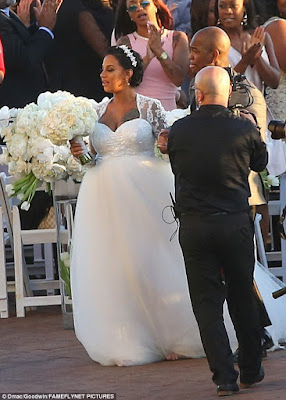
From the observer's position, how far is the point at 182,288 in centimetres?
851

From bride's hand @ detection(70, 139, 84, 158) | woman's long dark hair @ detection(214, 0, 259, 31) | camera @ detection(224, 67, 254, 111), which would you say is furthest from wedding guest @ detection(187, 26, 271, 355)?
woman's long dark hair @ detection(214, 0, 259, 31)

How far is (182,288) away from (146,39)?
2.97 metres

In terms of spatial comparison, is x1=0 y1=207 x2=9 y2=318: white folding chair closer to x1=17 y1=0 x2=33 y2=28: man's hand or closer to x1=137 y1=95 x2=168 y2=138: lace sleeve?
x1=17 y1=0 x2=33 y2=28: man's hand

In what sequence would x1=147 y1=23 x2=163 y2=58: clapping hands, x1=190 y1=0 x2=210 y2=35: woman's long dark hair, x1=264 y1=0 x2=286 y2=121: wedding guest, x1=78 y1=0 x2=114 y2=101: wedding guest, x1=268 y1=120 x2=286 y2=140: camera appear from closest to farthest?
x1=268 y1=120 x2=286 y2=140: camera, x1=147 y1=23 x2=163 y2=58: clapping hands, x1=264 y1=0 x2=286 y2=121: wedding guest, x1=190 y1=0 x2=210 y2=35: woman's long dark hair, x1=78 y1=0 x2=114 y2=101: wedding guest

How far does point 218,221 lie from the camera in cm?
693

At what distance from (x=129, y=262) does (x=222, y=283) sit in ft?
4.91

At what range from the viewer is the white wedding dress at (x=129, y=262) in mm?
8383

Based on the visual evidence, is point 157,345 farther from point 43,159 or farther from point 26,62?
point 26,62

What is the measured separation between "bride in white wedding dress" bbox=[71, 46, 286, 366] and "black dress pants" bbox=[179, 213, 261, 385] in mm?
1347

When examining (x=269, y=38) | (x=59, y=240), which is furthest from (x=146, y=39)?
(x=59, y=240)

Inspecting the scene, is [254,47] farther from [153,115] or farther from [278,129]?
[278,129]

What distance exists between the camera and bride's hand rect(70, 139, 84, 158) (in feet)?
28.4

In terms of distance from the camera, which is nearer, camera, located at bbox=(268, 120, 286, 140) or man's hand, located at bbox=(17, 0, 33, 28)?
camera, located at bbox=(268, 120, 286, 140)

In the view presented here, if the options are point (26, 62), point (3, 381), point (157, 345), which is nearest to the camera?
point (3, 381)
